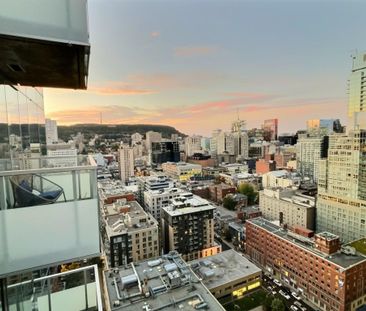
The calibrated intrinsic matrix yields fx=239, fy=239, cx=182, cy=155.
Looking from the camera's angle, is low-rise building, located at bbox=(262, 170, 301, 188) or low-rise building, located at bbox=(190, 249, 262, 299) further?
low-rise building, located at bbox=(262, 170, 301, 188)

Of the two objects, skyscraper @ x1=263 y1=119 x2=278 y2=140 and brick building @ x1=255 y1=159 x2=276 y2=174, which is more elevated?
skyscraper @ x1=263 y1=119 x2=278 y2=140

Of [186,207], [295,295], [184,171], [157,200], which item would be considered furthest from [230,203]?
[184,171]

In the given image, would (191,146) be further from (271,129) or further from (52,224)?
(52,224)

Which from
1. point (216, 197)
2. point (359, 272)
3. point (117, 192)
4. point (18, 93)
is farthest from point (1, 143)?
point (216, 197)

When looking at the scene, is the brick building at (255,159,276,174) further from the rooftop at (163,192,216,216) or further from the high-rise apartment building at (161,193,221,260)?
the high-rise apartment building at (161,193,221,260)

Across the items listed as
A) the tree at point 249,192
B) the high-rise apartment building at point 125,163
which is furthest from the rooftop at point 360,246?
the high-rise apartment building at point 125,163

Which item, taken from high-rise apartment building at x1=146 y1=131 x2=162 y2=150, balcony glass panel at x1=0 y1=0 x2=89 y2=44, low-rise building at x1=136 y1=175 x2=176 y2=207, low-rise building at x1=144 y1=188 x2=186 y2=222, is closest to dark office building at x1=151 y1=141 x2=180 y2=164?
high-rise apartment building at x1=146 y1=131 x2=162 y2=150

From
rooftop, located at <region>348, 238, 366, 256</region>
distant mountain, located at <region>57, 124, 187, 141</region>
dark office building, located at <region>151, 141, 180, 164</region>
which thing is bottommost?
rooftop, located at <region>348, 238, 366, 256</region>
